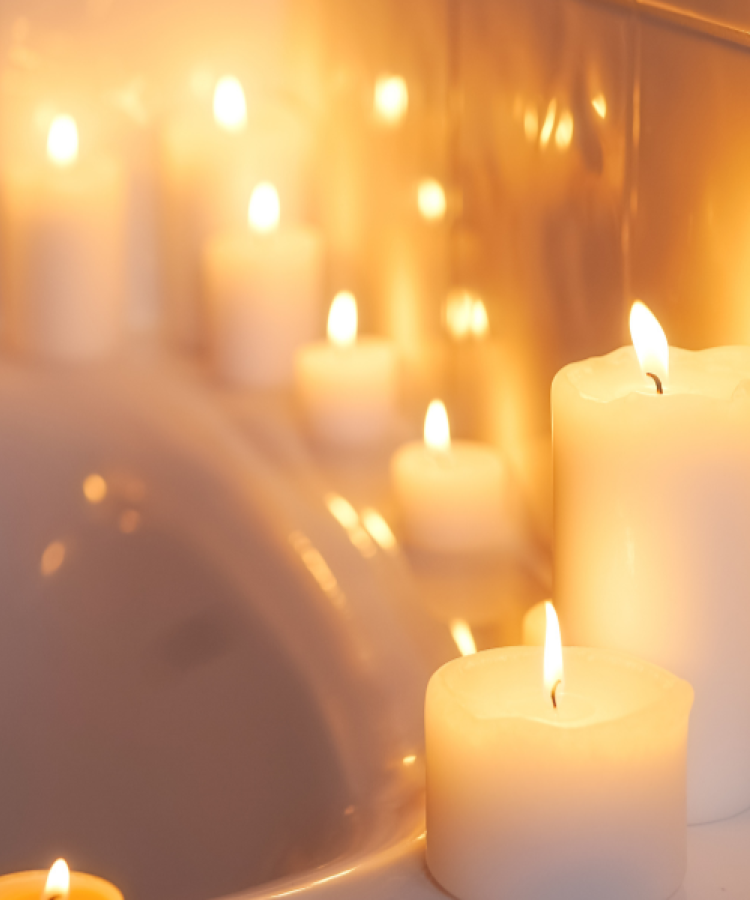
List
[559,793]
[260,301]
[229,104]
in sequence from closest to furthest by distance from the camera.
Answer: [559,793] → [260,301] → [229,104]

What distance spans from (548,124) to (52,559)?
51 centimetres

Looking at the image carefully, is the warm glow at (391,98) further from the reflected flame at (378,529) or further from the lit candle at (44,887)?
the lit candle at (44,887)

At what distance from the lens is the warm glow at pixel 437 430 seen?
104 centimetres

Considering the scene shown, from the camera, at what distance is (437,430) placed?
104cm

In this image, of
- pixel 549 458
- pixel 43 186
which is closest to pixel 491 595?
pixel 549 458

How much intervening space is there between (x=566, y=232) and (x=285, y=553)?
291 mm

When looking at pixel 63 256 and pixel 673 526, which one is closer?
pixel 673 526

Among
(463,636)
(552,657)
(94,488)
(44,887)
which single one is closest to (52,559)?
(94,488)

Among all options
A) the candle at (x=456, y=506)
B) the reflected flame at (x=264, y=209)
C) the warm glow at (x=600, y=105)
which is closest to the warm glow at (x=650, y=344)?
the warm glow at (x=600, y=105)

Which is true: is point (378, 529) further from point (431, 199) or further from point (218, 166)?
point (218, 166)

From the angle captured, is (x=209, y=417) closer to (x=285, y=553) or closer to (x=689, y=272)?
(x=285, y=553)

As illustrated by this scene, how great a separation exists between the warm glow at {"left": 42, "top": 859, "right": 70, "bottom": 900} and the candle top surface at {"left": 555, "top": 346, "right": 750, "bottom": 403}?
32cm

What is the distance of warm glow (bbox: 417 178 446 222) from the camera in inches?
43.4

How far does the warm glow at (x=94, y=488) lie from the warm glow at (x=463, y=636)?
355 millimetres
